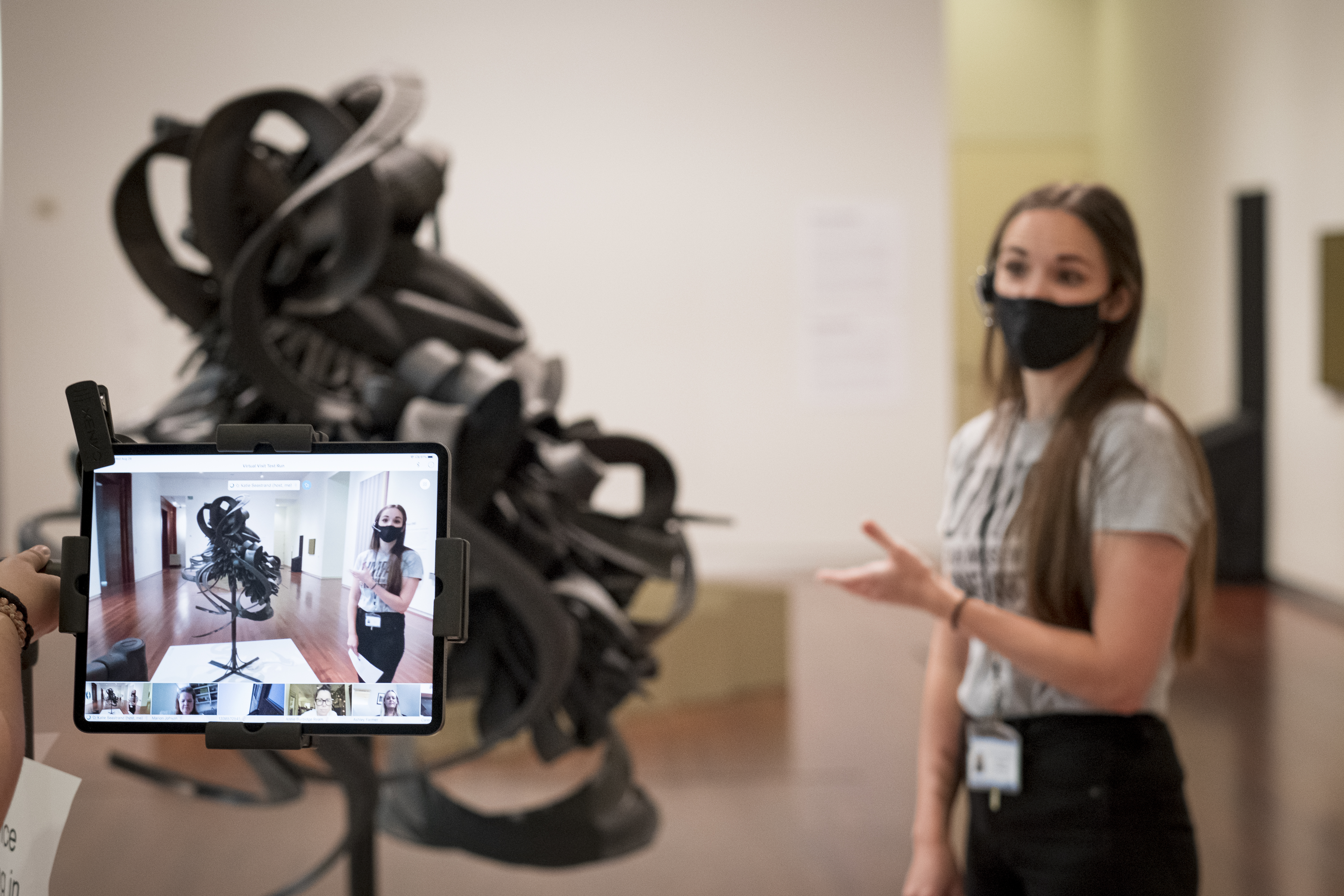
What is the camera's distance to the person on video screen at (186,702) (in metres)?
0.77

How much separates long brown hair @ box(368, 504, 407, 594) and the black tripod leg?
3.09 feet

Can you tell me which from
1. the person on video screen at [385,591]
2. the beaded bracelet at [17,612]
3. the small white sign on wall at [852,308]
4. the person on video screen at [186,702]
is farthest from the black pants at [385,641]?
the small white sign on wall at [852,308]

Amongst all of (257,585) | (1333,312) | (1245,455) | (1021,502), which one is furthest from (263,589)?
(1245,455)

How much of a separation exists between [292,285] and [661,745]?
2120 millimetres

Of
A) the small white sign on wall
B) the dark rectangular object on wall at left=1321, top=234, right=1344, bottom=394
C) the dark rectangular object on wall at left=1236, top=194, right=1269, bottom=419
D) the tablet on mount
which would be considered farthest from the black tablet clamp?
the dark rectangular object on wall at left=1236, top=194, right=1269, bottom=419

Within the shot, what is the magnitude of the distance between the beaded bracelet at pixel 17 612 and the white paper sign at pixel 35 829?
159 millimetres

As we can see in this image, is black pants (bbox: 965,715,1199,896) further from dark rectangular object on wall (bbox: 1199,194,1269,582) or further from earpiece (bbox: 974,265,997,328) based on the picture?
dark rectangular object on wall (bbox: 1199,194,1269,582)

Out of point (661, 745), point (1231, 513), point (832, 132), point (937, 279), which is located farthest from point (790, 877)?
point (1231, 513)

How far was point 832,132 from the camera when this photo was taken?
388 centimetres

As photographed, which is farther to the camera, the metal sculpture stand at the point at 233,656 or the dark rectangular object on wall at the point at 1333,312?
the dark rectangular object on wall at the point at 1333,312

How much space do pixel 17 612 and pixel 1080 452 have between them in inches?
36.7

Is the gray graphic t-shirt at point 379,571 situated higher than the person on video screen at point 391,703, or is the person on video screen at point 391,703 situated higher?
the gray graphic t-shirt at point 379,571

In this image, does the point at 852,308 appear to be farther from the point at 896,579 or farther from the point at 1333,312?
the point at 1333,312

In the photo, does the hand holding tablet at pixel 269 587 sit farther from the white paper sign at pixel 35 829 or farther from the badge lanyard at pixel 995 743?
the badge lanyard at pixel 995 743
